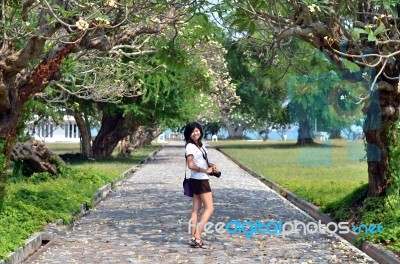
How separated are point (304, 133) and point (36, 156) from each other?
48.7 metres

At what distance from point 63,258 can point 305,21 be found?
517 centimetres

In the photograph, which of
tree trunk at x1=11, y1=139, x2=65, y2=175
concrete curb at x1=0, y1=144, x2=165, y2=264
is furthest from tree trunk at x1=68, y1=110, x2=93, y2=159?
concrete curb at x1=0, y1=144, x2=165, y2=264

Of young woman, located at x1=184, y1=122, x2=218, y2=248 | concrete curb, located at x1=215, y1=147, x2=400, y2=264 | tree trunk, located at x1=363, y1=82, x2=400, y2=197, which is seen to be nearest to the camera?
concrete curb, located at x1=215, y1=147, x2=400, y2=264

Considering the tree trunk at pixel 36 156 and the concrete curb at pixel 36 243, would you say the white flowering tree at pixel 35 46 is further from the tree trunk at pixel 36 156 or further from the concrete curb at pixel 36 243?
the tree trunk at pixel 36 156

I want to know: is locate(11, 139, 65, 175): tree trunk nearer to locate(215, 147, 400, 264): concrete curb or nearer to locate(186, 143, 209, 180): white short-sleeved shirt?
locate(215, 147, 400, 264): concrete curb

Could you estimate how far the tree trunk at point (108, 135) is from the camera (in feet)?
130

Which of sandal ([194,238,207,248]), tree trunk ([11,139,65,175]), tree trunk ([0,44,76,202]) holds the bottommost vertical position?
sandal ([194,238,207,248])

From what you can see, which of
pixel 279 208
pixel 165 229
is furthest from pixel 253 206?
pixel 165 229

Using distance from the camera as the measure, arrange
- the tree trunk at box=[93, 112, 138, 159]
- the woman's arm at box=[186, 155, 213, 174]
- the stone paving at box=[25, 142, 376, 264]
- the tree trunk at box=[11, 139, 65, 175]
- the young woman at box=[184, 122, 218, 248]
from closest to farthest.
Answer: the stone paving at box=[25, 142, 376, 264] → the woman's arm at box=[186, 155, 213, 174] → the young woman at box=[184, 122, 218, 248] → the tree trunk at box=[11, 139, 65, 175] → the tree trunk at box=[93, 112, 138, 159]

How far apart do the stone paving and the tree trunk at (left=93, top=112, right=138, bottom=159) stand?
21477mm

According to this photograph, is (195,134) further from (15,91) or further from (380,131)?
(380,131)

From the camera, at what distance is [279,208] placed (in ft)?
53.5

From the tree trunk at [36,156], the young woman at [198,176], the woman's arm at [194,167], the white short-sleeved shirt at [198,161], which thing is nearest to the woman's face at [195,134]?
the young woman at [198,176]

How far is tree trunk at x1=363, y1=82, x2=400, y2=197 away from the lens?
12430 mm
